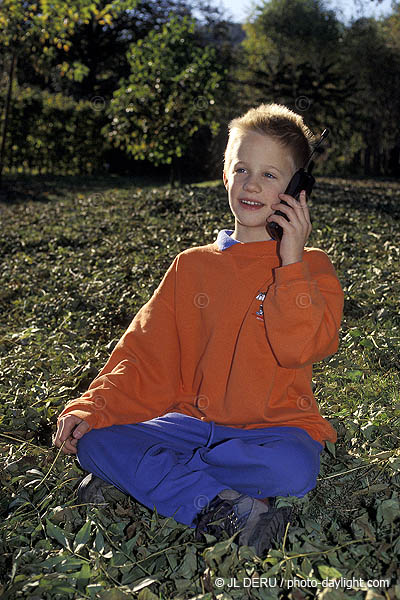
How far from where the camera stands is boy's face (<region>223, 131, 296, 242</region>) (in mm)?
2799

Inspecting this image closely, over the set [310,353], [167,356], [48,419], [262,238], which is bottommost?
[48,419]

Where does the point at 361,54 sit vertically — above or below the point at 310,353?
above

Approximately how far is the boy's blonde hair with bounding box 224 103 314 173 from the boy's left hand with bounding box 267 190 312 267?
365mm

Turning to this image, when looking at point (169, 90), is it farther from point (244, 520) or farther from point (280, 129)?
point (244, 520)

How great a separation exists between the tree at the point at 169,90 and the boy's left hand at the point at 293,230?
10313 mm

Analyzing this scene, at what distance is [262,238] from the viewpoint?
2939 millimetres

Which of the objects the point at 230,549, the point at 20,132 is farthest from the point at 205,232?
the point at 20,132

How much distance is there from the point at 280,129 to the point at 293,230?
0.57 m

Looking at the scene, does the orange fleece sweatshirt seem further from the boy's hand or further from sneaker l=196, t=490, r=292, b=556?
sneaker l=196, t=490, r=292, b=556

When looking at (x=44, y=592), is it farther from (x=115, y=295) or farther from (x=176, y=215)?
(x=176, y=215)

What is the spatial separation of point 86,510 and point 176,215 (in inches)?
268
